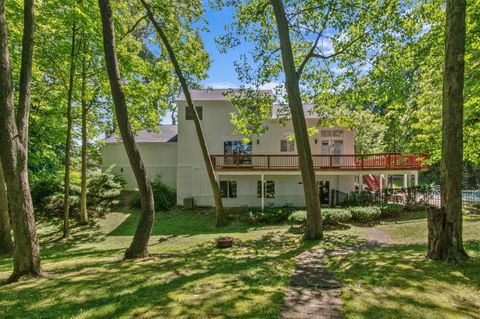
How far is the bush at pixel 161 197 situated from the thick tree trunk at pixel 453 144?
15088 millimetres

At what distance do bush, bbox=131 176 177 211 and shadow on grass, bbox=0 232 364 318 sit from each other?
10.5 metres

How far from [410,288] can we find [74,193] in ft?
57.9

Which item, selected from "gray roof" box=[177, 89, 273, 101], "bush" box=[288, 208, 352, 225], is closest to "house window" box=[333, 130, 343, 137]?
"gray roof" box=[177, 89, 273, 101]

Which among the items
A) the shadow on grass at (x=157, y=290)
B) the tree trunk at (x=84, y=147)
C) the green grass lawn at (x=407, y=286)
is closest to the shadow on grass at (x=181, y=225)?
the tree trunk at (x=84, y=147)

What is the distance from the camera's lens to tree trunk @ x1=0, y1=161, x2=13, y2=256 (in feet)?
28.3

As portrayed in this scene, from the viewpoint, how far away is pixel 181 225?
14391mm

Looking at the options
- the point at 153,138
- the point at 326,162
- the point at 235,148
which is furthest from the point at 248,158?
the point at 153,138

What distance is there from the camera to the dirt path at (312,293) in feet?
12.6

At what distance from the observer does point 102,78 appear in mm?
13008

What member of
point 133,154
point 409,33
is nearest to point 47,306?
point 133,154

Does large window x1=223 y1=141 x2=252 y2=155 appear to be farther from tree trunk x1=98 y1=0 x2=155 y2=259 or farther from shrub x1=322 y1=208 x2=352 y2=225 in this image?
tree trunk x1=98 y1=0 x2=155 y2=259

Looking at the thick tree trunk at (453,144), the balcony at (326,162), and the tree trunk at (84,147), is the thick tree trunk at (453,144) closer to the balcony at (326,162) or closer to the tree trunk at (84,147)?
the balcony at (326,162)

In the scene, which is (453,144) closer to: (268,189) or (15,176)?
(15,176)

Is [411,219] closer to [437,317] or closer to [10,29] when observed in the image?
[437,317]
